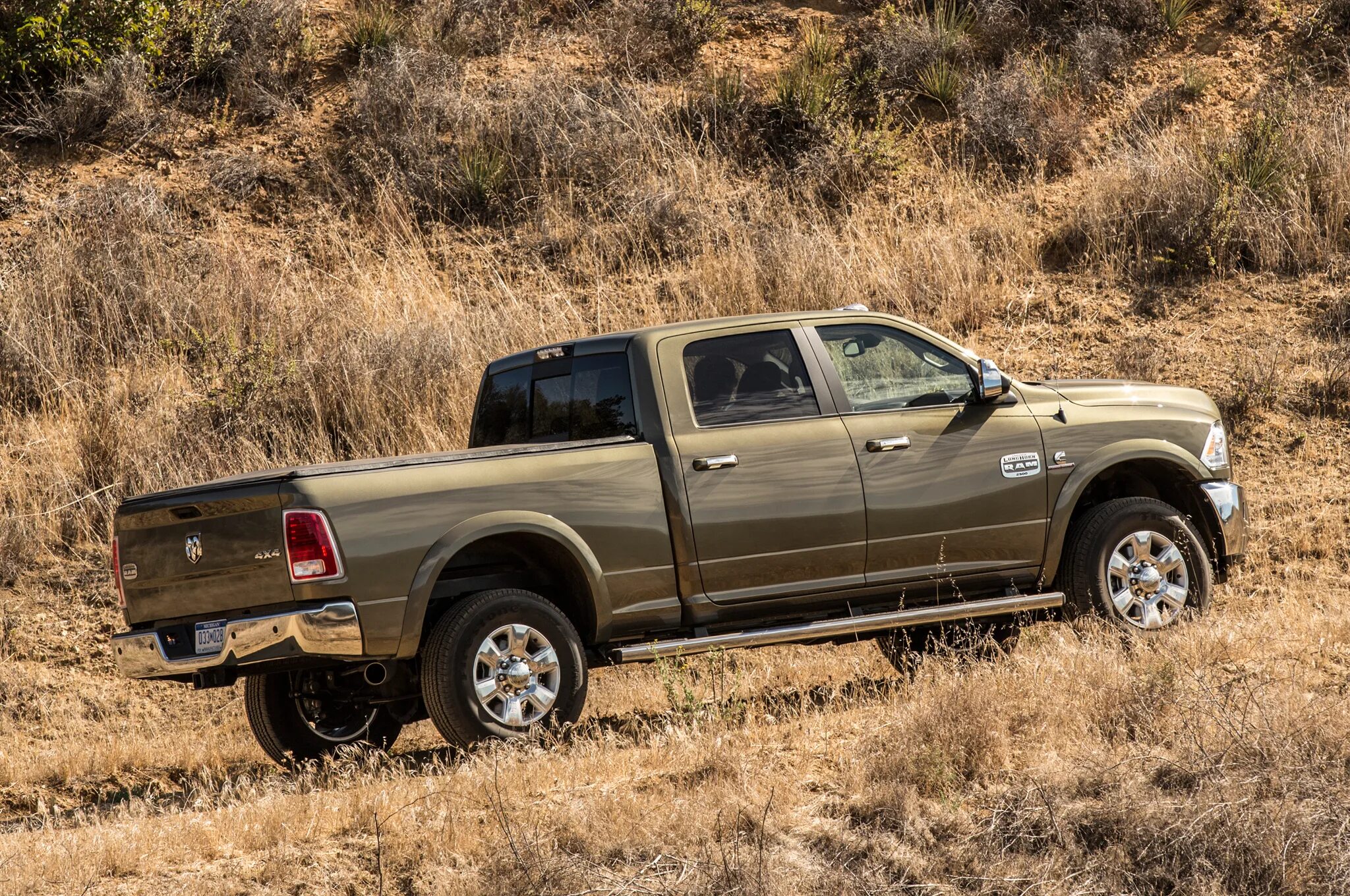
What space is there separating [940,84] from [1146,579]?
10262 mm

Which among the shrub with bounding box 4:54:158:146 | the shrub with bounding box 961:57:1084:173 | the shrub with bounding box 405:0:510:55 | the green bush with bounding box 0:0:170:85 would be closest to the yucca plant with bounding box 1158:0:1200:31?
the shrub with bounding box 961:57:1084:173

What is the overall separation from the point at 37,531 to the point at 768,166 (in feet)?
29.0

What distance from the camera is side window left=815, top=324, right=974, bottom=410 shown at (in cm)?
731

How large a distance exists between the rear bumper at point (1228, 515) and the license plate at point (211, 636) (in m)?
5.29

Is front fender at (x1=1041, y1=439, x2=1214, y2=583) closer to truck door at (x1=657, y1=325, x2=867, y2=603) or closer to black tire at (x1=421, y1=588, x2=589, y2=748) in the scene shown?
truck door at (x1=657, y1=325, x2=867, y2=603)

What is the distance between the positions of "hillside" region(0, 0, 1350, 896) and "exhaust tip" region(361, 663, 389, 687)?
421 millimetres

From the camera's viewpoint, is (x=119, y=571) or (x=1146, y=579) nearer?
(x=119, y=571)

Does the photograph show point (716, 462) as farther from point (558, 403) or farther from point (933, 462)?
point (933, 462)

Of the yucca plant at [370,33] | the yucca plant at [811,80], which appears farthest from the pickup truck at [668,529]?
the yucca plant at [370,33]

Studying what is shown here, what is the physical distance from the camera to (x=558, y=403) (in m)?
7.34

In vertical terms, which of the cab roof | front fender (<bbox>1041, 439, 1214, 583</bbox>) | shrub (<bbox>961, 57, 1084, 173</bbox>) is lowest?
front fender (<bbox>1041, 439, 1214, 583</bbox>)

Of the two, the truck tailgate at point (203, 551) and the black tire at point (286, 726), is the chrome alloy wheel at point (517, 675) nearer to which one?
the truck tailgate at point (203, 551)

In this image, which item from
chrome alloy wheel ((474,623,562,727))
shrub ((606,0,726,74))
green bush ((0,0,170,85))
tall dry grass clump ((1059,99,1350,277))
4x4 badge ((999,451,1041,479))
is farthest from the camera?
shrub ((606,0,726,74))

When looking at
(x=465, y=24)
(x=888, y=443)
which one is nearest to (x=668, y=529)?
(x=888, y=443)
